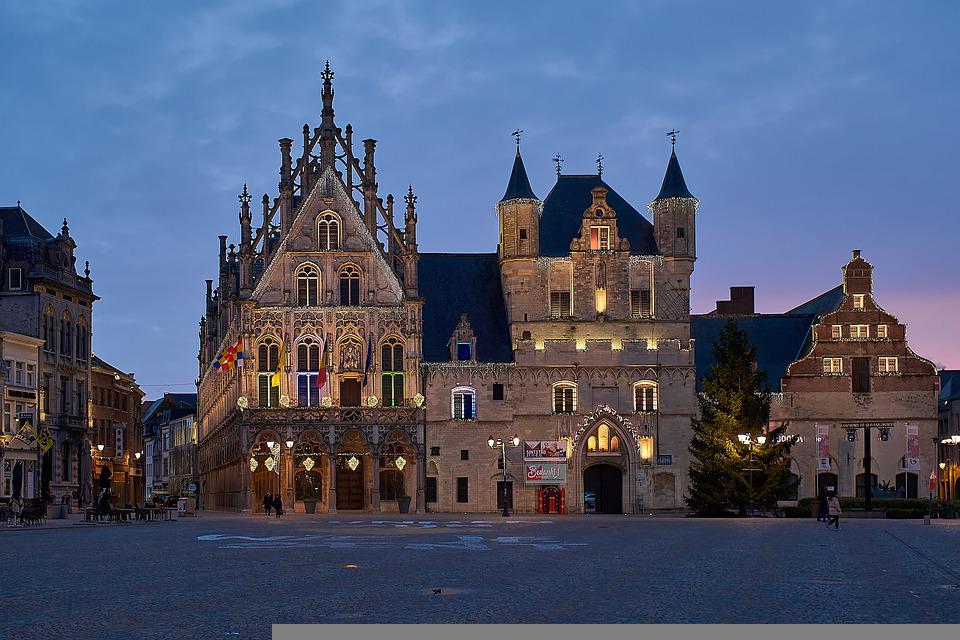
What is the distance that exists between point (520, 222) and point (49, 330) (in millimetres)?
29477

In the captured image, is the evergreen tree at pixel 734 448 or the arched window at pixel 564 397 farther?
the arched window at pixel 564 397

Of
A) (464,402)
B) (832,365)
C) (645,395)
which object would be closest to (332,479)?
(464,402)

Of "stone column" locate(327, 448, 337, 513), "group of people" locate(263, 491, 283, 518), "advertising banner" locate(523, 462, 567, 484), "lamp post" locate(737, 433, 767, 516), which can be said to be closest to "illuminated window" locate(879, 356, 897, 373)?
"lamp post" locate(737, 433, 767, 516)

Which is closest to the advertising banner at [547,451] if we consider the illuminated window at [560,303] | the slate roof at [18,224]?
the illuminated window at [560,303]

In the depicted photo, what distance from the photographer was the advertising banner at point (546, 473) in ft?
272

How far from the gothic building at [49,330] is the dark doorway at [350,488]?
52.6 feet

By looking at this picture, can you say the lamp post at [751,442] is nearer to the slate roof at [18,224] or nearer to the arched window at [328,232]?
the arched window at [328,232]

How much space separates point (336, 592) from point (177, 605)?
8.79 ft

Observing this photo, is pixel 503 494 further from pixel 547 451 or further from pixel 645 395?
pixel 645 395

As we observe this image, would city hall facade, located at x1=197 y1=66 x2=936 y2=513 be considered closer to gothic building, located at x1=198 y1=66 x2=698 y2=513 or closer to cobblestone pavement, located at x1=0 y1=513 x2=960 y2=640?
gothic building, located at x1=198 y1=66 x2=698 y2=513

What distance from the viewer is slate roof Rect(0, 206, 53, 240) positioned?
86.1m

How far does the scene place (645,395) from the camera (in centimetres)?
8431

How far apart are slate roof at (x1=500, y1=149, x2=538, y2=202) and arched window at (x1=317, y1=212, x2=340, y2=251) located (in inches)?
409

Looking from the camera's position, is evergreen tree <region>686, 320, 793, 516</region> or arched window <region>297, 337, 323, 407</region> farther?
arched window <region>297, 337, 323, 407</region>
